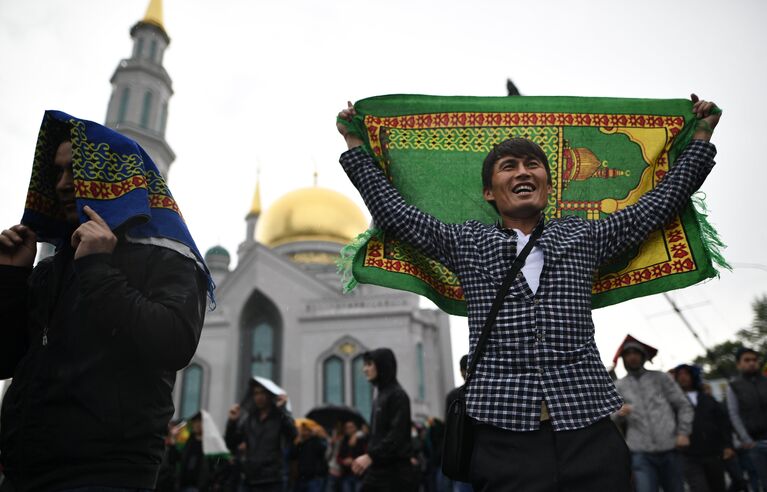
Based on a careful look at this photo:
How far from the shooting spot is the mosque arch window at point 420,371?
23641mm

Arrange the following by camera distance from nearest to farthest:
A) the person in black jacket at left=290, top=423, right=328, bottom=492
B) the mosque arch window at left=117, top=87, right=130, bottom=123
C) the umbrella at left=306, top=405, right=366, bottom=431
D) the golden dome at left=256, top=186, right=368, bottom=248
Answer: the person in black jacket at left=290, top=423, right=328, bottom=492 → the umbrella at left=306, top=405, right=366, bottom=431 → the mosque arch window at left=117, top=87, right=130, bottom=123 → the golden dome at left=256, top=186, right=368, bottom=248

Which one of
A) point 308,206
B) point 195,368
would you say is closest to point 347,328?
point 195,368

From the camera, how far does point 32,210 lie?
249 centimetres

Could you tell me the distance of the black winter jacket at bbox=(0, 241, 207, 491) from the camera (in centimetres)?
182

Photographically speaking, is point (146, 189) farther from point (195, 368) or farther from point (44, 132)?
point (195, 368)

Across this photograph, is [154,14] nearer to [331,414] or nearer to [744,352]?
[331,414]

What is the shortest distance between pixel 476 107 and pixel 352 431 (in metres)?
7.59

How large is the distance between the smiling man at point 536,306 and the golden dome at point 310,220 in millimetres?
29570

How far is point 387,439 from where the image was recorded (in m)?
4.77

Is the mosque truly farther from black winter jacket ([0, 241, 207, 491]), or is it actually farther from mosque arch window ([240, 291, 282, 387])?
black winter jacket ([0, 241, 207, 491])

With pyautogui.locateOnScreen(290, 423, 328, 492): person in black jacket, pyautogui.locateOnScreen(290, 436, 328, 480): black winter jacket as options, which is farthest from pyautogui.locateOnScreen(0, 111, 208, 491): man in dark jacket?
pyautogui.locateOnScreen(290, 436, 328, 480): black winter jacket

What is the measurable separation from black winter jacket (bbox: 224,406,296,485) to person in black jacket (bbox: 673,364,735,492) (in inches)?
164

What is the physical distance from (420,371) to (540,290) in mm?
22470

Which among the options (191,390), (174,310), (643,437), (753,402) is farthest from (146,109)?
(174,310)
